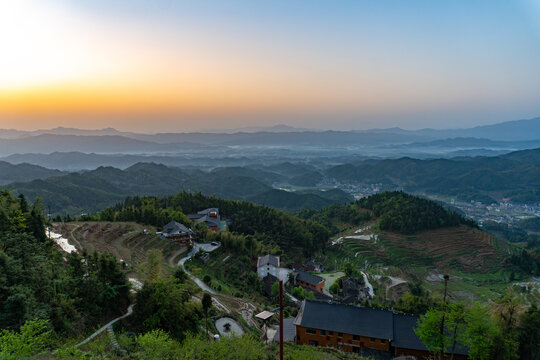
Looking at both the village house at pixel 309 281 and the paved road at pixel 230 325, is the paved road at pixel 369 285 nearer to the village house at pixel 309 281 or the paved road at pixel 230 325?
the village house at pixel 309 281

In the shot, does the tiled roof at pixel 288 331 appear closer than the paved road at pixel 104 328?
No

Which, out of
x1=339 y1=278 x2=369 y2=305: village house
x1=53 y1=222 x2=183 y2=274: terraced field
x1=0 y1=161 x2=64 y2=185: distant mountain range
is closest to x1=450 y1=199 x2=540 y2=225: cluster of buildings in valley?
x1=339 y1=278 x2=369 y2=305: village house

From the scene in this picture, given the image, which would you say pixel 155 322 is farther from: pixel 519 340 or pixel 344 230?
pixel 344 230

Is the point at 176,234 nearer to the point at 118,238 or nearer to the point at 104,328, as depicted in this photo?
the point at 118,238

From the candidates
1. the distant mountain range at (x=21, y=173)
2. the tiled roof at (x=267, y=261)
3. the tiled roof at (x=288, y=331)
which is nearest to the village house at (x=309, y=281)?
the tiled roof at (x=267, y=261)

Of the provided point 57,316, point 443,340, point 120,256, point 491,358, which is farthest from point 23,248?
point 491,358

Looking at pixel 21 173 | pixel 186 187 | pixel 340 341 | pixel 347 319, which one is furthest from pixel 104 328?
pixel 21 173
